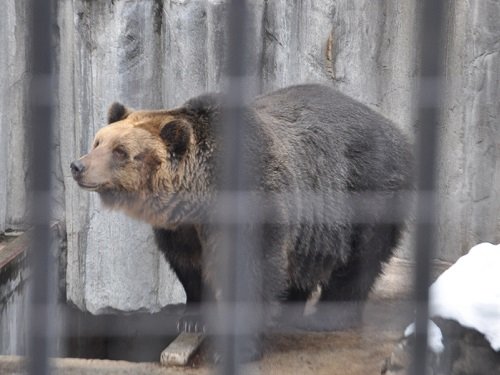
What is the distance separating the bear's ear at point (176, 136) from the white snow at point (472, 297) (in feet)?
2.39

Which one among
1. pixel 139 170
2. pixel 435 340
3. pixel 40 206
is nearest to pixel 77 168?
pixel 139 170

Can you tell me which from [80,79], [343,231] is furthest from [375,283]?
[80,79]

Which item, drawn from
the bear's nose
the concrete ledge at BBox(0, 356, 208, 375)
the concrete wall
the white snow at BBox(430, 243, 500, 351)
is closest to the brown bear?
the bear's nose

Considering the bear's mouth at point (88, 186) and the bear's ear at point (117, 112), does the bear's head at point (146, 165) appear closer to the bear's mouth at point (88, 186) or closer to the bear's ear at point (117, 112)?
the bear's mouth at point (88, 186)

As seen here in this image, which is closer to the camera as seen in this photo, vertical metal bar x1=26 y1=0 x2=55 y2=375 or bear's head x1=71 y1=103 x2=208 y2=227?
vertical metal bar x1=26 y1=0 x2=55 y2=375

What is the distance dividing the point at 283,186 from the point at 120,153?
43 cm

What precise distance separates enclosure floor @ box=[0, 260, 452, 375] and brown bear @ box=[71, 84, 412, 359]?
67 mm

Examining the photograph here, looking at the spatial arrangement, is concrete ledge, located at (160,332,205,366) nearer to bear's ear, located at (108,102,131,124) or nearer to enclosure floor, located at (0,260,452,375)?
enclosure floor, located at (0,260,452,375)

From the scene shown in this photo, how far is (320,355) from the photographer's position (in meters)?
2.40

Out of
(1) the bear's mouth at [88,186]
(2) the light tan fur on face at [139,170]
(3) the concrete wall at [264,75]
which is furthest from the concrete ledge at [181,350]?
(3) the concrete wall at [264,75]

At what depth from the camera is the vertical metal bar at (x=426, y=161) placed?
3.43 feet

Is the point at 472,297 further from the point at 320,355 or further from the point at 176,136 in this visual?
the point at 176,136

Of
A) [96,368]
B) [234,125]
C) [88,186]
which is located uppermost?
[234,125]

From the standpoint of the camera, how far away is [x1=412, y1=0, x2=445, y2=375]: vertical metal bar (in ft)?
3.43
